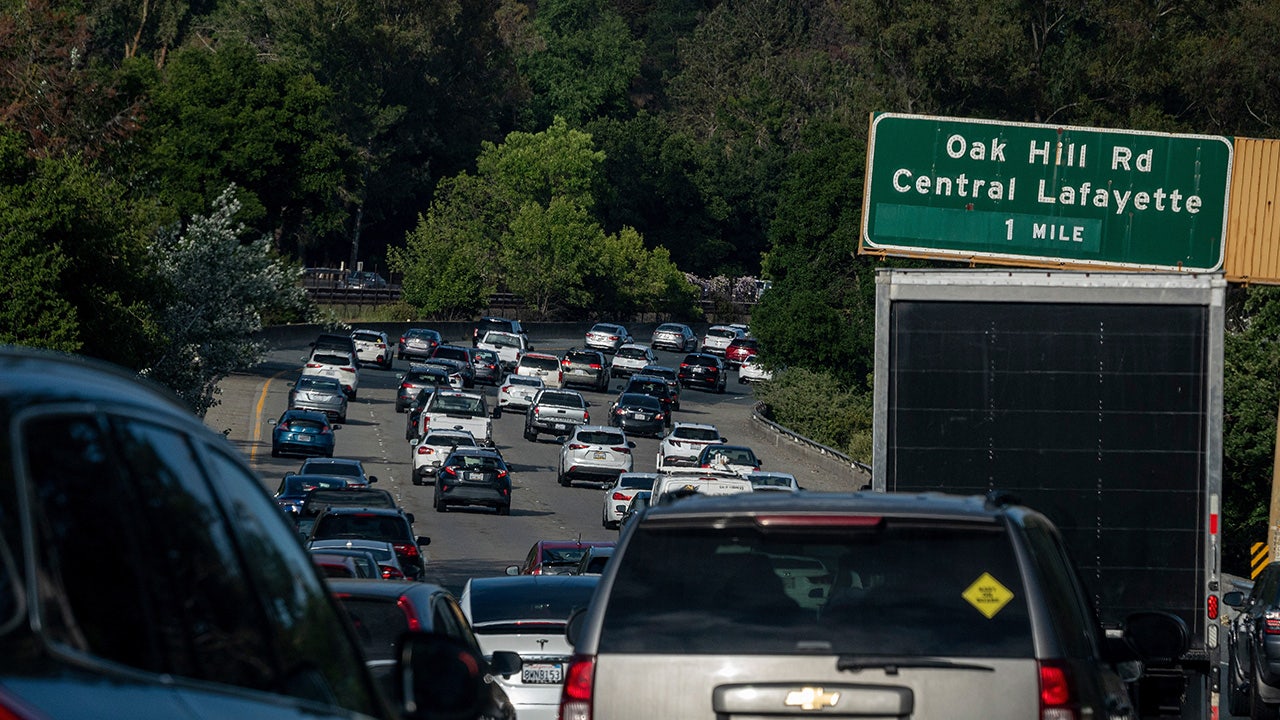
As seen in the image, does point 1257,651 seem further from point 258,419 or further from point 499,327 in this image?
point 499,327

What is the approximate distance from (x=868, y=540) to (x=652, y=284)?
342 feet

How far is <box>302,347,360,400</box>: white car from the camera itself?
205 feet

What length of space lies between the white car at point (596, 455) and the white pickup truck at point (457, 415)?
250cm

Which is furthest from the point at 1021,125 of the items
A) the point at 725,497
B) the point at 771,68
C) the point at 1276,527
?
the point at 771,68

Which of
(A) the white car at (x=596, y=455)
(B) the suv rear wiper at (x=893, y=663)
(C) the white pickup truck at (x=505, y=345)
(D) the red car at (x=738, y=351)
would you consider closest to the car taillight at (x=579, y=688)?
(B) the suv rear wiper at (x=893, y=663)

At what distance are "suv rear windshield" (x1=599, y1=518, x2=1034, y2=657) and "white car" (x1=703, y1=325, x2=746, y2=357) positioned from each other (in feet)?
276

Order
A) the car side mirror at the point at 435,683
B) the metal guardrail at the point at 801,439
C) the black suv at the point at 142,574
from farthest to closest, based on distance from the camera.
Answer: the metal guardrail at the point at 801,439
the car side mirror at the point at 435,683
the black suv at the point at 142,574

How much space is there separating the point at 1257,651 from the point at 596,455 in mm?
31071

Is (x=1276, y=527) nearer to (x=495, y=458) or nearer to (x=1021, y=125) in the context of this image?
(x=1021, y=125)

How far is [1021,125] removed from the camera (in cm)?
2266

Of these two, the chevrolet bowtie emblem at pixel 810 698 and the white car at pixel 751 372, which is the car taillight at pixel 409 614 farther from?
the white car at pixel 751 372

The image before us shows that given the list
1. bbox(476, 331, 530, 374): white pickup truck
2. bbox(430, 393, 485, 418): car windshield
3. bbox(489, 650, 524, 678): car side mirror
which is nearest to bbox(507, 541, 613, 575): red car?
bbox(489, 650, 524, 678): car side mirror

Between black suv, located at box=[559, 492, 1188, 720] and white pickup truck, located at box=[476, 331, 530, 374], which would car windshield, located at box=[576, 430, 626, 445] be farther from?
black suv, located at box=[559, 492, 1188, 720]

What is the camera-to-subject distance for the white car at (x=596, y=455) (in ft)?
157
